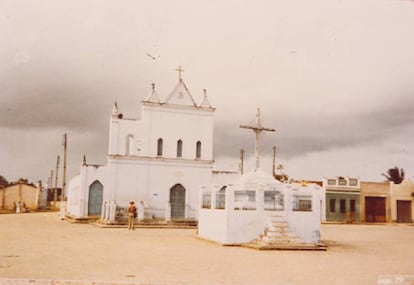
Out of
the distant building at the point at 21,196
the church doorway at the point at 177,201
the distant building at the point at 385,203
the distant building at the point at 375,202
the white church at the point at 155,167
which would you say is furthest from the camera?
the distant building at the point at 21,196

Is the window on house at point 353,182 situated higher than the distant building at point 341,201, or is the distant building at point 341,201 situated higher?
the window on house at point 353,182

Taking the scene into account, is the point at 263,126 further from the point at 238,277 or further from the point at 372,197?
the point at 372,197

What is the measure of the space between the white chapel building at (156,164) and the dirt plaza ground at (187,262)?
811 cm

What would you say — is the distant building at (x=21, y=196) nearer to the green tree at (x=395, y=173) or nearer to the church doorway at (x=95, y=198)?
the church doorway at (x=95, y=198)

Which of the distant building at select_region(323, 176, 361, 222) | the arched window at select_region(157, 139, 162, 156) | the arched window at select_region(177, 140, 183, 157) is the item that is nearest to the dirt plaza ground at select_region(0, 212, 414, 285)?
the arched window at select_region(157, 139, 162, 156)

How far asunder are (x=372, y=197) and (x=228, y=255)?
58.3 ft

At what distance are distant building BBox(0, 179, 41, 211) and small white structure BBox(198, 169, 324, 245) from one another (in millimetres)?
15369

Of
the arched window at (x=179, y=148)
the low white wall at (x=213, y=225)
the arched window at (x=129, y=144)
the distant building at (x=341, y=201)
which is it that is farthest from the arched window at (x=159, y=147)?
the distant building at (x=341, y=201)

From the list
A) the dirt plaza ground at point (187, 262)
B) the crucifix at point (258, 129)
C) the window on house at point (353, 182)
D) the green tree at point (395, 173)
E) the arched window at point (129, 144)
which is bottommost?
the dirt plaza ground at point (187, 262)

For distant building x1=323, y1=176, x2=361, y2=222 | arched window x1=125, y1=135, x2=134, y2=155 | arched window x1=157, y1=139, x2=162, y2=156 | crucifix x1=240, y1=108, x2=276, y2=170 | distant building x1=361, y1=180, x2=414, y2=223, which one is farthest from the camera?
distant building x1=323, y1=176, x2=361, y2=222

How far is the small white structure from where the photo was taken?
1041 cm

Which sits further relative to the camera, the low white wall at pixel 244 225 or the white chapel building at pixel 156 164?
the white chapel building at pixel 156 164

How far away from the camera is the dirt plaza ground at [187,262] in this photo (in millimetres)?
6664

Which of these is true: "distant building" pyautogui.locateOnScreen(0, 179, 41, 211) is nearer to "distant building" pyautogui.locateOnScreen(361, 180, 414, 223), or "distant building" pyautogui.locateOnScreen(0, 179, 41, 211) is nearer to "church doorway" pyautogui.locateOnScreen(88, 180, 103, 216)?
"church doorway" pyautogui.locateOnScreen(88, 180, 103, 216)
